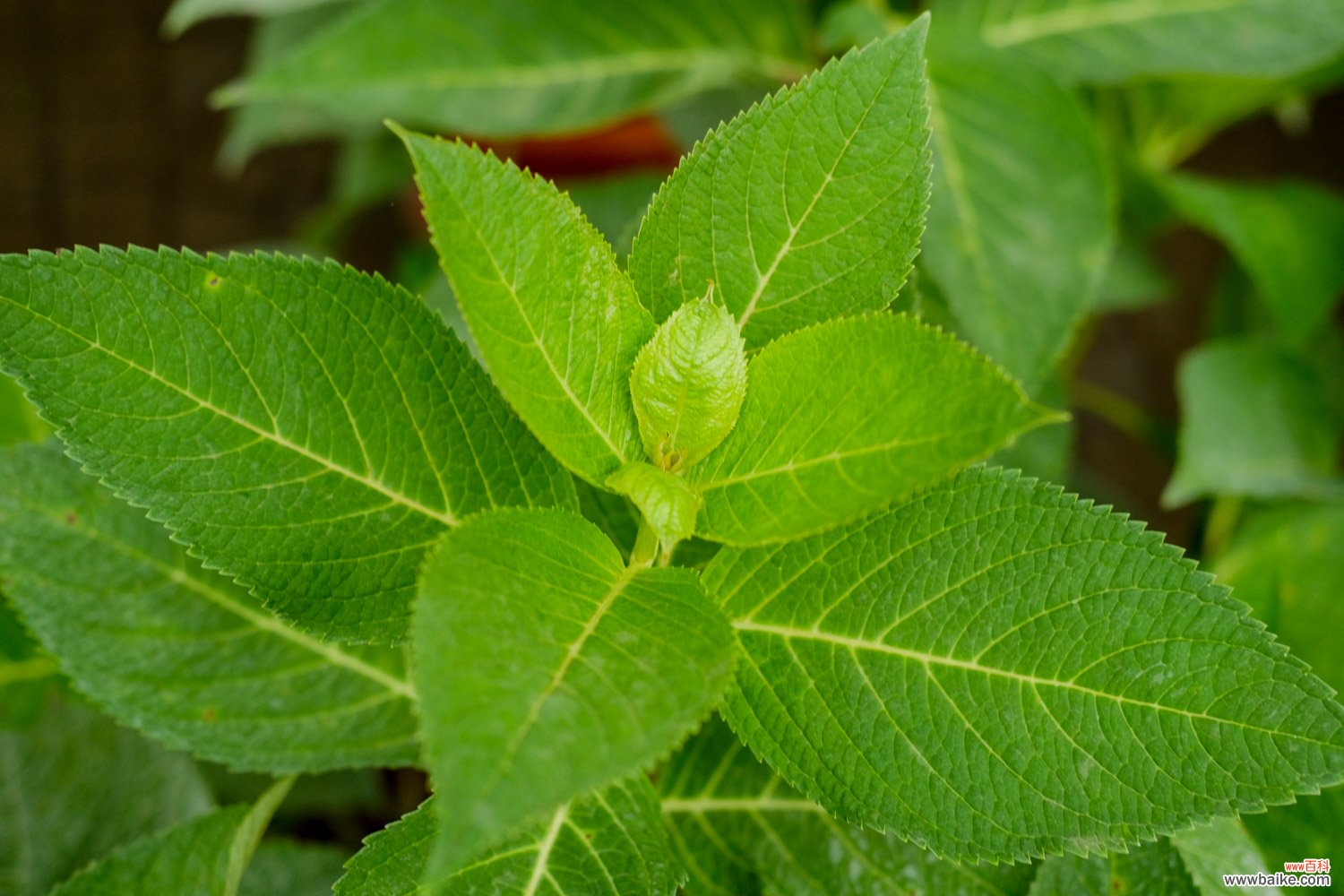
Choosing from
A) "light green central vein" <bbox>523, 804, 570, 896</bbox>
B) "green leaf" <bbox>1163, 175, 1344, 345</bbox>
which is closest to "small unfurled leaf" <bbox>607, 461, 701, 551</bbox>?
"light green central vein" <bbox>523, 804, 570, 896</bbox>

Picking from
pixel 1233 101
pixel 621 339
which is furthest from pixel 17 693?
pixel 1233 101

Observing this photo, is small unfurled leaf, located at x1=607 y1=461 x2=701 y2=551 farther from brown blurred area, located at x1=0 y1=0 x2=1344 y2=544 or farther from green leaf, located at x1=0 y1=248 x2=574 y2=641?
brown blurred area, located at x1=0 y1=0 x2=1344 y2=544

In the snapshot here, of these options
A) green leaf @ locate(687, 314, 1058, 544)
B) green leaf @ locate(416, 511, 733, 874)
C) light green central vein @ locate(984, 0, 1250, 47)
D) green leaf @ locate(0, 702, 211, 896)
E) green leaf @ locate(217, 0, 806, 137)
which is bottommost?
green leaf @ locate(0, 702, 211, 896)

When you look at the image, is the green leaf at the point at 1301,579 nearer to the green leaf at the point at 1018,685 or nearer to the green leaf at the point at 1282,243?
the green leaf at the point at 1282,243

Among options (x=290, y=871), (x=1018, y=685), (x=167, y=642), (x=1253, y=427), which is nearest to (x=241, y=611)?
(x=167, y=642)

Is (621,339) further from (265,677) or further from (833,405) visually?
(265,677)
